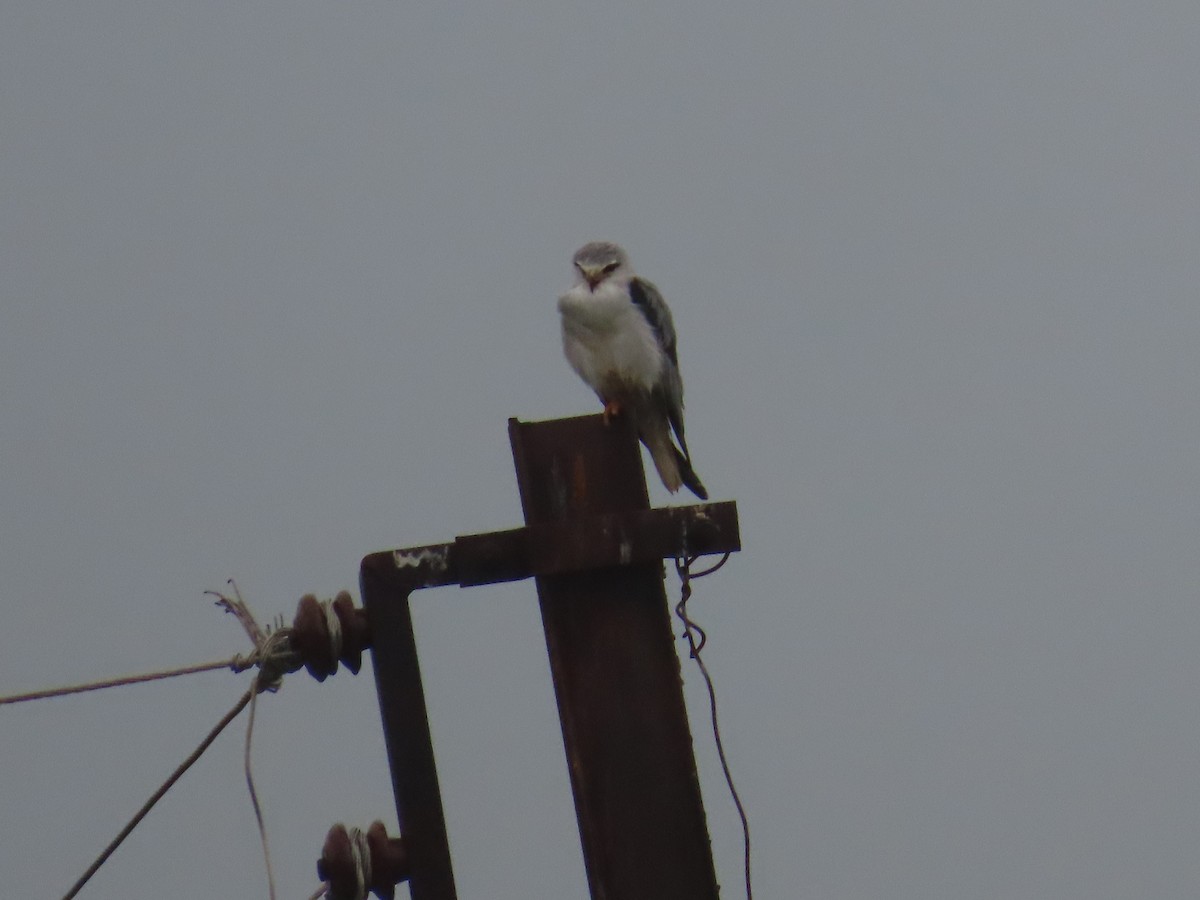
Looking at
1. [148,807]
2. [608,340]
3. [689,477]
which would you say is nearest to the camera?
[148,807]

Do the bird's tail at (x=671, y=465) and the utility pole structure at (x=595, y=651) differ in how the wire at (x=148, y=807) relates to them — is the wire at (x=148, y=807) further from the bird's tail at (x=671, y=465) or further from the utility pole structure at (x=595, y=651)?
the bird's tail at (x=671, y=465)

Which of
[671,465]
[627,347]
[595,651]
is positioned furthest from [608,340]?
[595,651]

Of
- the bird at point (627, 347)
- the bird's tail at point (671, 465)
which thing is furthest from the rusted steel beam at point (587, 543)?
the bird at point (627, 347)


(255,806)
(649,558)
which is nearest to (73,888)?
(255,806)

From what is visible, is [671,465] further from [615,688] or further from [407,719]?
[407,719]

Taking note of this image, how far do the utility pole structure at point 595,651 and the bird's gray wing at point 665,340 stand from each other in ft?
8.98

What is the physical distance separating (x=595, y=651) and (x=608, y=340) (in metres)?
3.11

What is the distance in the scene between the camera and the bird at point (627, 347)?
6227mm

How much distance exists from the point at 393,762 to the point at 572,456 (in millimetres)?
652

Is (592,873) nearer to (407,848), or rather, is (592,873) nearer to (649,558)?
(407,848)

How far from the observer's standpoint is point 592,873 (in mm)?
3256

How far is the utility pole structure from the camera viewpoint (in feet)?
10.5

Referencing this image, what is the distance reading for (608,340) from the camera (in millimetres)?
6352

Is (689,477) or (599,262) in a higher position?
(599,262)
